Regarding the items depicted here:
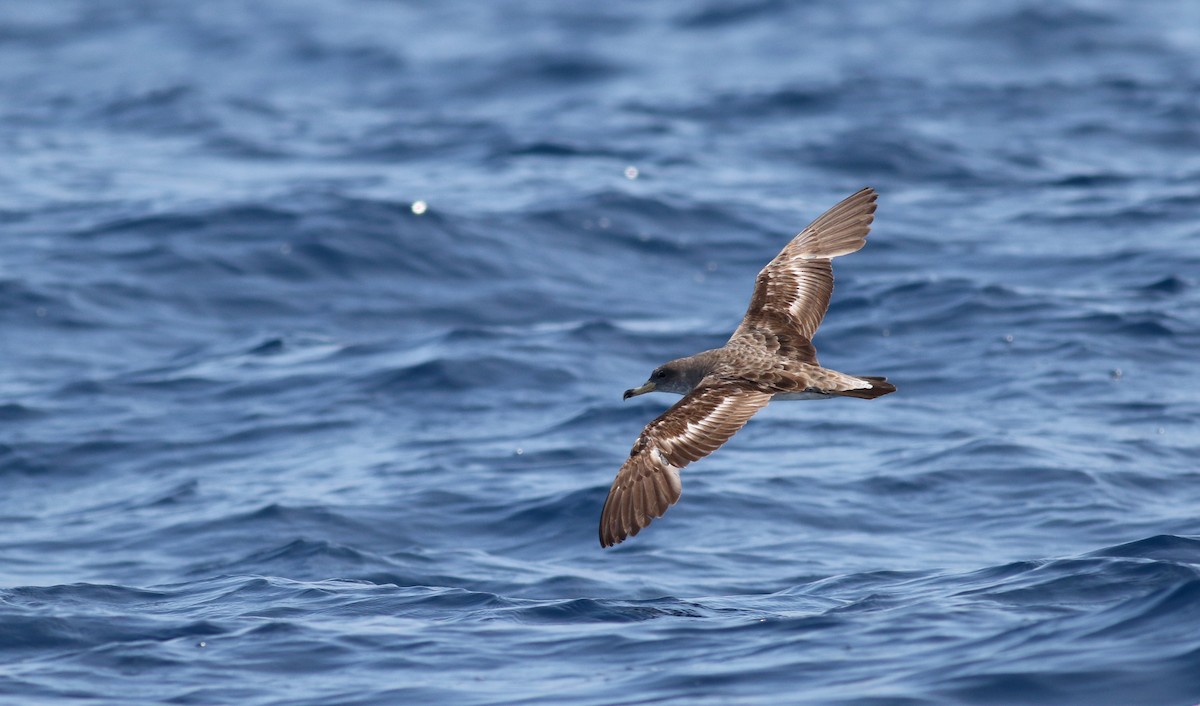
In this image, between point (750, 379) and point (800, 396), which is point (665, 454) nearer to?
point (750, 379)

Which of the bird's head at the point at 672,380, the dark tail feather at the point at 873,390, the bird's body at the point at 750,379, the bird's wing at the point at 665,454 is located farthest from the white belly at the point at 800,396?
the bird's head at the point at 672,380

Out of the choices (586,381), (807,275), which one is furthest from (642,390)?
(586,381)

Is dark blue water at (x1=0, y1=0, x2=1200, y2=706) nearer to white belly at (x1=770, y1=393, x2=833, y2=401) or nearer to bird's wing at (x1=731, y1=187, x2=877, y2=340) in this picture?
white belly at (x1=770, y1=393, x2=833, y2=401)

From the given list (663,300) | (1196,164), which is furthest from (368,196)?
(1196,164)

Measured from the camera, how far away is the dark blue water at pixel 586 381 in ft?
22.6

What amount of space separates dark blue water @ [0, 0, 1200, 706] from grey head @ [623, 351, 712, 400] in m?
1.08

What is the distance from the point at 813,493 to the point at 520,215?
22.5 ft

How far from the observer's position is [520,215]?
16.0 m

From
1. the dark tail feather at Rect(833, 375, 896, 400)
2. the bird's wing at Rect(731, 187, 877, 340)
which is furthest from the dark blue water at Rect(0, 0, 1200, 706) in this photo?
the bird's wing at Rect(731, 187, 877, 340)

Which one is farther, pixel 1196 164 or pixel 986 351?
pixel 1196 164

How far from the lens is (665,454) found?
7441 millimetres

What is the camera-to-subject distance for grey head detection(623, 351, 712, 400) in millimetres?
8219

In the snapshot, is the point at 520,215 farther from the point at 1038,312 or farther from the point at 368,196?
the point at 1038,312

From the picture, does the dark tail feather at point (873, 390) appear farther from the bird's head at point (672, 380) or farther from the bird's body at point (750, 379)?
the bird's head at point (672, 380)
